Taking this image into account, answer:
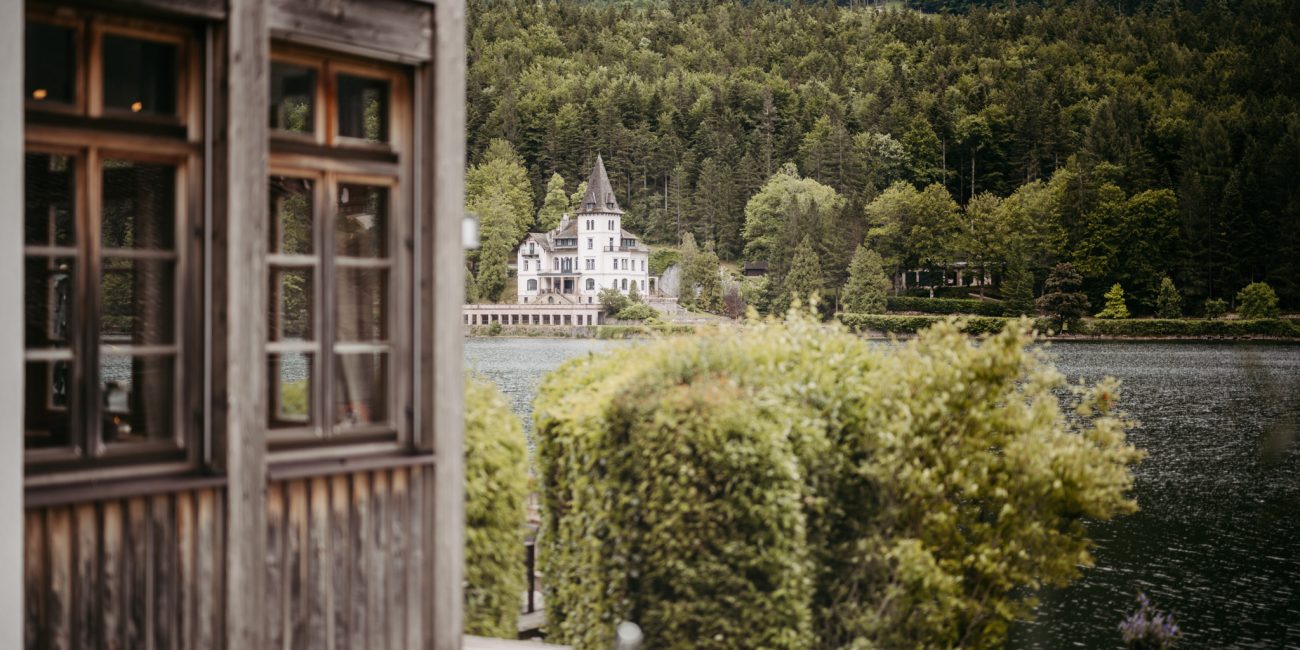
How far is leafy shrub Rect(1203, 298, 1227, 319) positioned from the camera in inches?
4483

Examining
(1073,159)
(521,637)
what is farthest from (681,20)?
(521,637)

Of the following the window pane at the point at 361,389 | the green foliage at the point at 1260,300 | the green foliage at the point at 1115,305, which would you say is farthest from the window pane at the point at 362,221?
the green foliage at the point at 1260,300

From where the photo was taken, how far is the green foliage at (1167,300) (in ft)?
370

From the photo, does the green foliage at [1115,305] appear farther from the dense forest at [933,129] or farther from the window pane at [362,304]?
the window pane at [362,304]

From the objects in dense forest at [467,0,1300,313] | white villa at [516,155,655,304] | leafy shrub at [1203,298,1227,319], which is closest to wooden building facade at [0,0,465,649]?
dense forest at [467,0,1300,313]

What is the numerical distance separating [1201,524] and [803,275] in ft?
302

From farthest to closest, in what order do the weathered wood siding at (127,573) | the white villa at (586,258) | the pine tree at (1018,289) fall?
the white villa at (586,258) → the pine tree at (1018,289) → the weathered wood siding at (127,573)

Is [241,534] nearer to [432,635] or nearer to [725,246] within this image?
[432,635]

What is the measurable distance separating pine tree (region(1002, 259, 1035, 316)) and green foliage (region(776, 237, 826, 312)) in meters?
18.1

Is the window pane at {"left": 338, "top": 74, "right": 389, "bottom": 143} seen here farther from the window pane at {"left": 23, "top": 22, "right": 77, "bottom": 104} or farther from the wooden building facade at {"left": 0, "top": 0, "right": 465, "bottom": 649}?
the window pane at {"left": 23, "top": 22, "right": 77, "bottom": 104}

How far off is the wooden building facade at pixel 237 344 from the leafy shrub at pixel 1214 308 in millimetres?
118759

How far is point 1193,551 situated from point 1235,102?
122 metres

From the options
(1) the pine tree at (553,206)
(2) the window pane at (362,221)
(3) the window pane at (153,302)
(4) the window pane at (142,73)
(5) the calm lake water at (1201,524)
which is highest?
(1) the pine tree at (553,206)

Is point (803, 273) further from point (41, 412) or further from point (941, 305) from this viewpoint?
point (41, 412)
